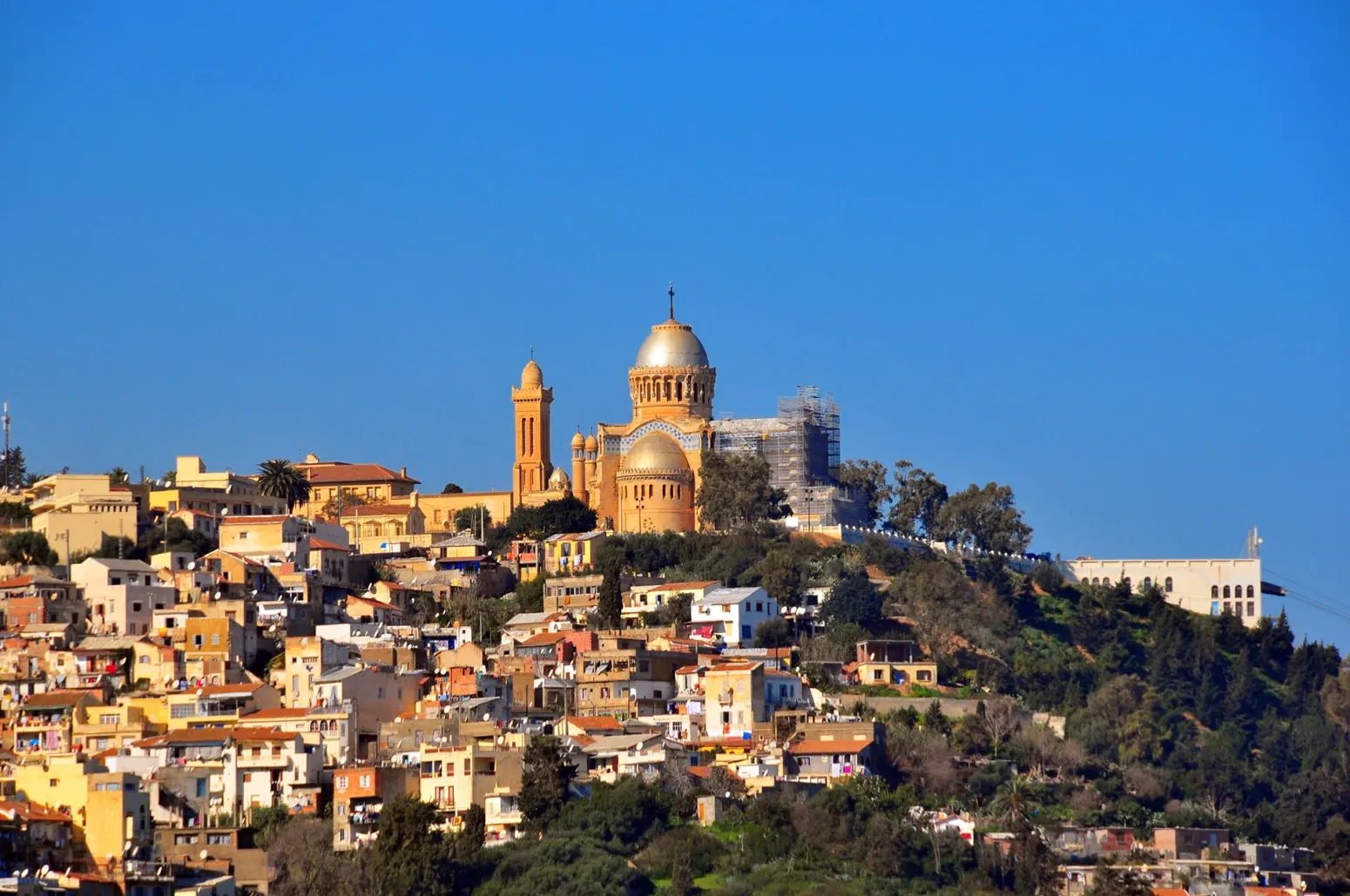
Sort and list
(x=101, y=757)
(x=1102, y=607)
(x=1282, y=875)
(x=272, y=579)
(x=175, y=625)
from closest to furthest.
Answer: (x=101, y=757) → (x=1282, y=875) → (x=175, y=625) → (x=272, y=579) → (x=1102, y=607)

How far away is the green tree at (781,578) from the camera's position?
81.3 metres

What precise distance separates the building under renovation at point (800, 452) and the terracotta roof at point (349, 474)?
1100cm

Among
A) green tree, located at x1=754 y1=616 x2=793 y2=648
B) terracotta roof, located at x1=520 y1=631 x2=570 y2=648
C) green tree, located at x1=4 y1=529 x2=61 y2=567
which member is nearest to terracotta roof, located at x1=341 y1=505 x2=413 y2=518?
green tree, located at x1=4 y1=529 x2=61 y2=567

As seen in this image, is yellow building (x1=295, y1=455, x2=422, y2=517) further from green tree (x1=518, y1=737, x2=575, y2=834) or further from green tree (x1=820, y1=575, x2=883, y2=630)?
green tree (x1=518, y1=737, x2=575, y2=834)

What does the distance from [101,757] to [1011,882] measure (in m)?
19.4

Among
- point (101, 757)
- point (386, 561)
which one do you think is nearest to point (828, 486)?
point (386, 561)

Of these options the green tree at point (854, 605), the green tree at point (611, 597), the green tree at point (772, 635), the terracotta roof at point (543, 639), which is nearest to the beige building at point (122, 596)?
the terracotta roof at point (543, 639)

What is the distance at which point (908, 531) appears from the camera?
95688 millimetres

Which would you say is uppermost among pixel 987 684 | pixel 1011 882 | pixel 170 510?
pixel 170 510

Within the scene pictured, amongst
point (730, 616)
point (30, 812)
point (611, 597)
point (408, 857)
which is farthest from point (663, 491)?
point (30, 812)

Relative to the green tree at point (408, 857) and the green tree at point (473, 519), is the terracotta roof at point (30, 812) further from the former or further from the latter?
the green tree at point (473, 519)

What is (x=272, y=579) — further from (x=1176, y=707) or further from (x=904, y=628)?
(x=1176, y=707)

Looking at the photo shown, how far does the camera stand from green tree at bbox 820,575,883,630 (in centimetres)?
8019

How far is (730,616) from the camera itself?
78188 mm
